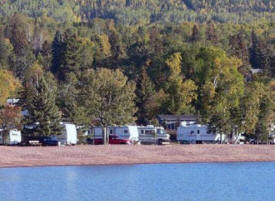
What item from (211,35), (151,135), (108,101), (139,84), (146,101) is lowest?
(151,135)

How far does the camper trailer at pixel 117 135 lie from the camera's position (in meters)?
86.4

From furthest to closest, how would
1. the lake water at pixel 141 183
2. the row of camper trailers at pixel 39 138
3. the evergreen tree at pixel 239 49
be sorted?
the evergreen tree at pixel 239 49
the row of camper trailers at pixel 39 138
the lake water at pixel 141 183

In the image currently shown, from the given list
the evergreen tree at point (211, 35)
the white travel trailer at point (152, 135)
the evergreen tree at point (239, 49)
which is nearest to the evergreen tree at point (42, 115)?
the white travel trailer at point (152, 135)

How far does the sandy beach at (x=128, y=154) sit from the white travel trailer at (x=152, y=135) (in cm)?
800

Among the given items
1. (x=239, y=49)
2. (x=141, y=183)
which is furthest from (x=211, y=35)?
(x=141, y=183)

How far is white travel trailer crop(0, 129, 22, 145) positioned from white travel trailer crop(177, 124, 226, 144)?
55.8ft

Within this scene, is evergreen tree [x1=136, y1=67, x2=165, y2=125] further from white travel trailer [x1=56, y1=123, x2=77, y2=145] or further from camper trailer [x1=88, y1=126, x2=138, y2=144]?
white travel trailer [x1=56, y1=123, x2=77, y2=145]

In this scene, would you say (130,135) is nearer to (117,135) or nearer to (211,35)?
(117,135)

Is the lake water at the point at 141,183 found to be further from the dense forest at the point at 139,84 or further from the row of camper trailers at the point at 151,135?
the dense forest at the point at 139,84

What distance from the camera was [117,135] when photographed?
87250 millimetres

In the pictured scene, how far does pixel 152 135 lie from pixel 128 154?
47.6 feet

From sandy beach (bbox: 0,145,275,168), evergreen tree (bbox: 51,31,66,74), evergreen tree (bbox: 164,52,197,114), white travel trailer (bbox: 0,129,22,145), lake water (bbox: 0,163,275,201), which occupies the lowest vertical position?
lake water (bbox: 0,163,275,201)

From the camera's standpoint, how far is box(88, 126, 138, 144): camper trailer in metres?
86.4

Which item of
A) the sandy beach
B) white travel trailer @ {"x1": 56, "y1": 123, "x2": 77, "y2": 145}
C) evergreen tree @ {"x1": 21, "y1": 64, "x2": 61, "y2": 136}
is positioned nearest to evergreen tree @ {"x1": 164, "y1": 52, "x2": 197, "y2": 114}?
the sandy beach
